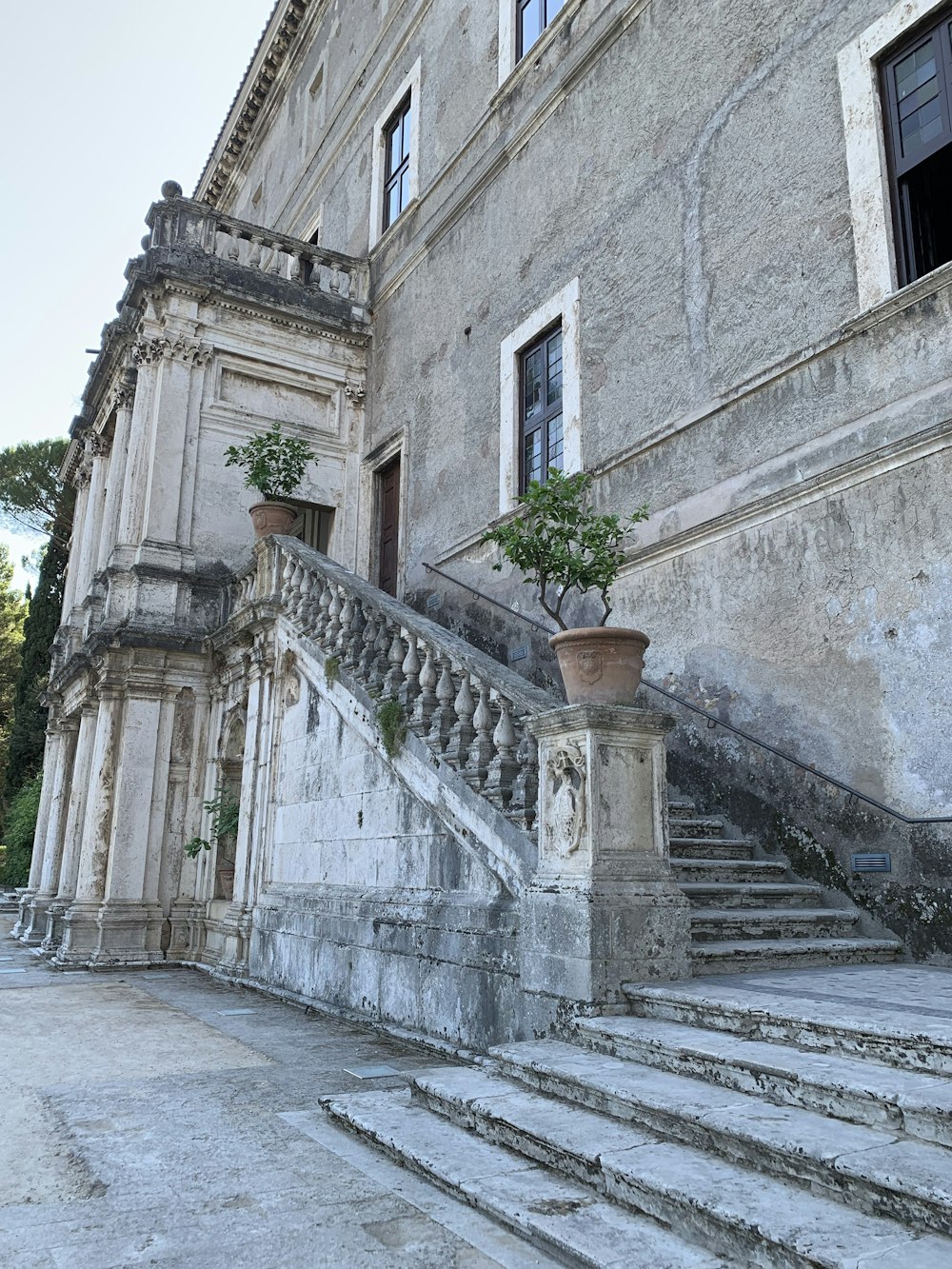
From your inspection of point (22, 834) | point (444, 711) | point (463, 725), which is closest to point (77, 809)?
point (444, 711)

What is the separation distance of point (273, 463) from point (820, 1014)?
31.3 feet

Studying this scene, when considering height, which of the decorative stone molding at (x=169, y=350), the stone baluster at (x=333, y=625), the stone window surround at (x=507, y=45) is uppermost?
the stone window surround at (x=507, y=45)

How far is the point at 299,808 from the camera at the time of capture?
8812 mm

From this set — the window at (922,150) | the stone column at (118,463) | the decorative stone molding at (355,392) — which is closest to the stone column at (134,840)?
the stone column at (118,463)

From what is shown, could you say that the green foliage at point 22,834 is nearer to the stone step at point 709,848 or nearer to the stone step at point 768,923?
the stone step at point 709,848

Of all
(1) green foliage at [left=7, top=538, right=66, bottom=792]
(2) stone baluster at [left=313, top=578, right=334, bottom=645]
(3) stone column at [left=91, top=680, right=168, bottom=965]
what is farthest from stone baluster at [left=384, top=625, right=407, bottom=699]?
(1) green foliage at [left=7, top=538, right=66, bottom=792]

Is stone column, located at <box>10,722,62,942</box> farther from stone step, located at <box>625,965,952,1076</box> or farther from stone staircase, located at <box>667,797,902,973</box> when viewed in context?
stone step, located at <box>625,965,952,1076</box>

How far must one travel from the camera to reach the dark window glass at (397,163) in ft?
44.9

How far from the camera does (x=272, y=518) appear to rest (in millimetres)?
10914

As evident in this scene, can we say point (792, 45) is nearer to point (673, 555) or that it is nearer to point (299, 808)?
point (673, 555)

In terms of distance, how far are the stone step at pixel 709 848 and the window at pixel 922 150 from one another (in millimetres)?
3755

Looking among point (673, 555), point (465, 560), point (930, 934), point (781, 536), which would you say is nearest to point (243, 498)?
point (465, 560)

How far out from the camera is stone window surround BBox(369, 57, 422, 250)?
13.1m

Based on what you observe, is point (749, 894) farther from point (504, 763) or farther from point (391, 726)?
point (391, 726)
